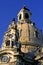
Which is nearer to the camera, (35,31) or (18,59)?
(18,59)

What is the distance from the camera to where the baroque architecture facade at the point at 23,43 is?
2392 inches

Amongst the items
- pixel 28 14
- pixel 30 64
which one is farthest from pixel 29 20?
pixel 30 64

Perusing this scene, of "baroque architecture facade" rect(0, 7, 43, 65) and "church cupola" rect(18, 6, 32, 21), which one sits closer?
"baroque architecture facade" rect(0, 7, 43, 65)

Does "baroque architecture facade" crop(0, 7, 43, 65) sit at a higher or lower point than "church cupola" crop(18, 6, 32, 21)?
lower

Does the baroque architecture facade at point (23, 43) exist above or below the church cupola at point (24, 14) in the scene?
below

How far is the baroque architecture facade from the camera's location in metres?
60.8

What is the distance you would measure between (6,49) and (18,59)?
3.09 m

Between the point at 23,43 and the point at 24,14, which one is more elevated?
the point at 24,14

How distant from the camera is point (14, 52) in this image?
60.7 meters

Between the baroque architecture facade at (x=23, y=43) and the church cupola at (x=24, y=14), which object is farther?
the church cupola at (x=24, y=14)

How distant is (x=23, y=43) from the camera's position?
68062mm

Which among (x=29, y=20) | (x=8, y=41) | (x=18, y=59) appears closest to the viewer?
(x=18, y=59)

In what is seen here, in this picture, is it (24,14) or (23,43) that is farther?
(24,14)

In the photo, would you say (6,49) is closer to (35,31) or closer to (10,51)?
(10,51)
